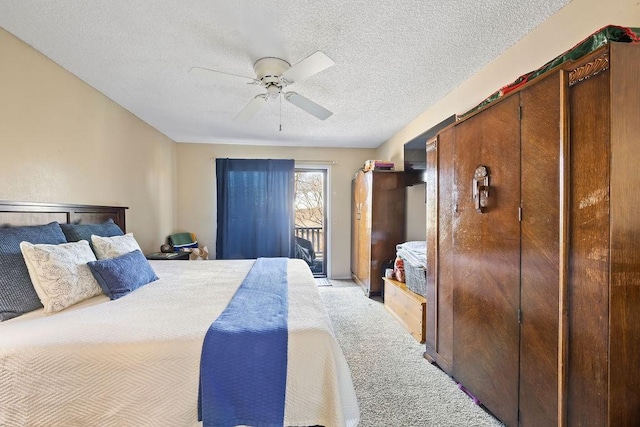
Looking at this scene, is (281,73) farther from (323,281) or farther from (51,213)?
(323,281)

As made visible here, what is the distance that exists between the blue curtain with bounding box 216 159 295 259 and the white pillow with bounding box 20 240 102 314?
307 cm

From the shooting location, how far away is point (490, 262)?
1641 mm

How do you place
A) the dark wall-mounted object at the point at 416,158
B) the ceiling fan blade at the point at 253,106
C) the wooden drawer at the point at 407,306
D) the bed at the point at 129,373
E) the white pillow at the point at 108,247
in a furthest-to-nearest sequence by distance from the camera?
the dark wall-mounted object at the point at 416,158 → the wooden drawer at the point at 407,306 → the ceiling fan blade at the point at 253,106 → the white pillow at the point at 108,247 → the bed at the point at 129,373

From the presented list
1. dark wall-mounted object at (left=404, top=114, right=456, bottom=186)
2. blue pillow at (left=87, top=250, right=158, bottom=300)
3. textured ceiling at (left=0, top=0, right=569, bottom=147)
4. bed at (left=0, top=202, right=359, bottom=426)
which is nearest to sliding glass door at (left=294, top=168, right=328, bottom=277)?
dark wall-mounted object at (left=404, top=114, right=456, bottom=186)

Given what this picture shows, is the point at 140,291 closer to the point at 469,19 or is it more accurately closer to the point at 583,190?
the point at 583,190

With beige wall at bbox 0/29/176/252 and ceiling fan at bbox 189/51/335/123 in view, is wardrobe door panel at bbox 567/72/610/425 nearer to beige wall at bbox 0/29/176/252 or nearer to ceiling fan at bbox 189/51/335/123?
ceiling fan at bbox 189/51/335/123

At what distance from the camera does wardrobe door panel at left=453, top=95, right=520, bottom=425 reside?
4.85ft

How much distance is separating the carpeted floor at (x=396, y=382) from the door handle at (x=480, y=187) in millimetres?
1234

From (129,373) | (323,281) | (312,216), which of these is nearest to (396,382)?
(129,373)

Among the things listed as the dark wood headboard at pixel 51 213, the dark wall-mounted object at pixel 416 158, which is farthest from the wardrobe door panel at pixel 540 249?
the dark wood headboard at pixel 51 213

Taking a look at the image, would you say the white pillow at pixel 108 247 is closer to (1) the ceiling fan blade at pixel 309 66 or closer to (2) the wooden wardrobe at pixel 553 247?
(1) the ceiling fan blade at pixel 309 66

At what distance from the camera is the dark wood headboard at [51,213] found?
6.17 feet

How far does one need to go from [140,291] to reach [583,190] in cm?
250

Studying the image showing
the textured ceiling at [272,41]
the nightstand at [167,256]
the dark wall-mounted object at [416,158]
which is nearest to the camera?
the textured ceiling at [272,41]
